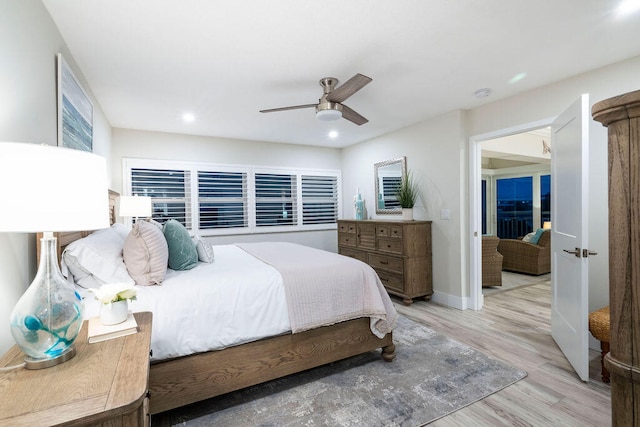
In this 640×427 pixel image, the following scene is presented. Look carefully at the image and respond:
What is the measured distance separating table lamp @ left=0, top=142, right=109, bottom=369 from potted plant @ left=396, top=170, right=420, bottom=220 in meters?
3.77

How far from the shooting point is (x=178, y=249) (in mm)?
2230

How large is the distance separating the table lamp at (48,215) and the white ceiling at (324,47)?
133cm

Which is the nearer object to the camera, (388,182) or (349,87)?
(349,87)

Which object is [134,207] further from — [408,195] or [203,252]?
[408,195]

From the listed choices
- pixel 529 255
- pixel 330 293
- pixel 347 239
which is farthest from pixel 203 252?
pixel 529 255

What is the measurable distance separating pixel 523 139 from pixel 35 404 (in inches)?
268

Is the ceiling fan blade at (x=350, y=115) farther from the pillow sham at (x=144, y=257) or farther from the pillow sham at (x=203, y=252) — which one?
the pillow sham at (x=144, y=257)

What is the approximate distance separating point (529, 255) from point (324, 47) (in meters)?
5.30

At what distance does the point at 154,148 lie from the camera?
4.48 meters

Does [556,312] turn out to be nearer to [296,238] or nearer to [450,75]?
[450,75]

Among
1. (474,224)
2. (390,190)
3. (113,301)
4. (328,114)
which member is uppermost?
(328,114)

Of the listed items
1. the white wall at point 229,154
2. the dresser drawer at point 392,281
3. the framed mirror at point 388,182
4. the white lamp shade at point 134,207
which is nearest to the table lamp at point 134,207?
the white lamp shade at point 134,207

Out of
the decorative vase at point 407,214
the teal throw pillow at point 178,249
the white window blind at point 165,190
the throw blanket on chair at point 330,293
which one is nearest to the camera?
the throw blanket on chair at point 330,293

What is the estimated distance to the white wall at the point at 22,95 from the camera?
130 centimetres
